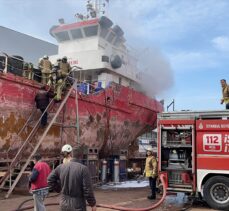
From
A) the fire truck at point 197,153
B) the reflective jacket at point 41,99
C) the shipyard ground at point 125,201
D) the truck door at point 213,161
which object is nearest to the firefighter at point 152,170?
the fire truck at point 197,153

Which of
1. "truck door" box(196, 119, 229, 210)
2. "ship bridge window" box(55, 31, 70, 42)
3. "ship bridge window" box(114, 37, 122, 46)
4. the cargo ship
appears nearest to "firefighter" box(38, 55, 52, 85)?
the cargo ship

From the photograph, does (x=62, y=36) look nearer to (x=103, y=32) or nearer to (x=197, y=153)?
(x=103, y=32)

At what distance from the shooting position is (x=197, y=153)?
8961 mm

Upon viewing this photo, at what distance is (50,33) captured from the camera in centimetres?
1830

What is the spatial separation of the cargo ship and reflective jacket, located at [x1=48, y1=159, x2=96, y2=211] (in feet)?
21.2

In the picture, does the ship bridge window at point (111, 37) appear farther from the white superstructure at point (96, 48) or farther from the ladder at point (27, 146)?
the ladder at point (27, 146)

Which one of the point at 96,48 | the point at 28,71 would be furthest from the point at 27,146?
the point at 96,48

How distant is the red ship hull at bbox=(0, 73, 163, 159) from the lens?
10312mm

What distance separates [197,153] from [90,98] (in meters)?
5.83

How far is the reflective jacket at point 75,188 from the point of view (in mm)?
3936

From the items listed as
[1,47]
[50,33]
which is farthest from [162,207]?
[1,47]

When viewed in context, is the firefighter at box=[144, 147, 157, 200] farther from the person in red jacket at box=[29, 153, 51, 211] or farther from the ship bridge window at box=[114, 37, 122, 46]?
the ship bridge window at box=[114, 37, 122, 46]

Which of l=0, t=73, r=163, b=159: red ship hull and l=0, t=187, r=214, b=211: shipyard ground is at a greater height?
l=0, t=73, r=163, b=159: red ship hull

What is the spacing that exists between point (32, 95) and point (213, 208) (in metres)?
6.33
